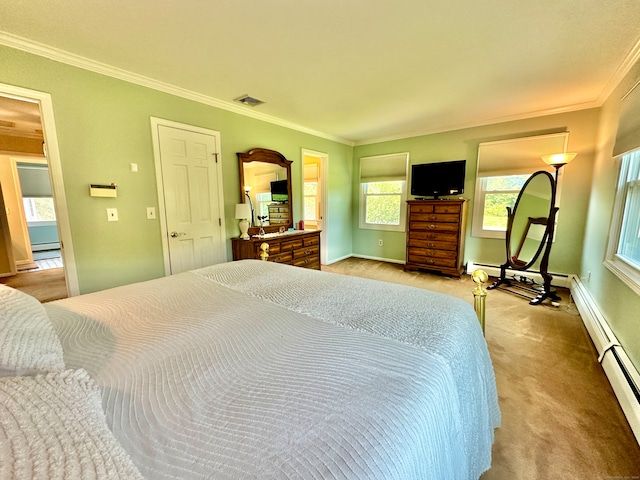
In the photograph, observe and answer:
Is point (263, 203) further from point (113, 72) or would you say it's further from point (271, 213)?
point (113, 72)

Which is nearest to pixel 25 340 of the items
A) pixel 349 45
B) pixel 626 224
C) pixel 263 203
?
pixel 349 45

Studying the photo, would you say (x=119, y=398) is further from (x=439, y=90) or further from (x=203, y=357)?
(x=439, y=90)

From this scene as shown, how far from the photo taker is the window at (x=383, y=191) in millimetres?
4912

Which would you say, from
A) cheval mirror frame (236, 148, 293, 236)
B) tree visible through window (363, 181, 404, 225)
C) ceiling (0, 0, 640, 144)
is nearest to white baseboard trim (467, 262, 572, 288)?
tree visible through window (363, 181, 404, 225)

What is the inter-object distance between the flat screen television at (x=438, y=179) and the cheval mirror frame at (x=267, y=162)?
2213 millimetres

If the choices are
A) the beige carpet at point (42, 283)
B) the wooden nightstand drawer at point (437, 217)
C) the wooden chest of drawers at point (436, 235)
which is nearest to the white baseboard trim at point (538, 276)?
the wooden chest of drawers at point (436, 235)

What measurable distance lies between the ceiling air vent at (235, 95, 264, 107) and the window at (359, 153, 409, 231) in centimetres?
273

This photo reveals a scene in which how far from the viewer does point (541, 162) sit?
11.9 feet

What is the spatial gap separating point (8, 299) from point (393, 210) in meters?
4.99

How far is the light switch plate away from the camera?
2441 mm

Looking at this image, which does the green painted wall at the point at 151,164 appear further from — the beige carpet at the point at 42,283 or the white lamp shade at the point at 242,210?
the beige carpet at the point at 42,283

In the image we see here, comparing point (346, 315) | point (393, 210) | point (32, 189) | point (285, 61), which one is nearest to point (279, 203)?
point (285, 61)

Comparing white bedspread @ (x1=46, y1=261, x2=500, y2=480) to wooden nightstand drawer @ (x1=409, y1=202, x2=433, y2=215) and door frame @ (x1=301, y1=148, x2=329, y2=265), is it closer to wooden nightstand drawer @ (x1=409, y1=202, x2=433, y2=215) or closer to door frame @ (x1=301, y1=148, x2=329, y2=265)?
wooden nightstand drawer @ (x1=409, y1=202, x2=433, y2=215)

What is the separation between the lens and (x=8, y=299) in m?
0.93
